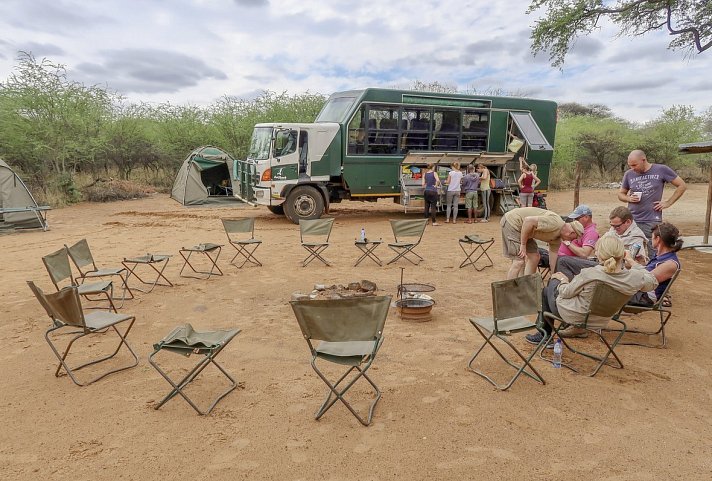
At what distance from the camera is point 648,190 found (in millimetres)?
A: 5348

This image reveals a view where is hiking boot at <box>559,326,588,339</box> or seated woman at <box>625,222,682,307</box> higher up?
seated woman at <box>625,222,682,307</box>

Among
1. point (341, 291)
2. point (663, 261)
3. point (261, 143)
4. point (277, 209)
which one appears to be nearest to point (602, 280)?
point (663, 261)

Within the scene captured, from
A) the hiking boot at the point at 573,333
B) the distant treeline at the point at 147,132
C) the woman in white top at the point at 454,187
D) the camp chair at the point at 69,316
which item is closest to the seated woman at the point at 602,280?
the hiking boot at the point at 573,333

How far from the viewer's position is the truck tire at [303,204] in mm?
11133

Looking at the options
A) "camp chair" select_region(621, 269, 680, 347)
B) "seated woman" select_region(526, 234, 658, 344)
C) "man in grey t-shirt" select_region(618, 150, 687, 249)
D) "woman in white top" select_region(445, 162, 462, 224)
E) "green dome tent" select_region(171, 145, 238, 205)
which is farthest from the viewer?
"green dome tent" select_region(171, 145, 238, 205)

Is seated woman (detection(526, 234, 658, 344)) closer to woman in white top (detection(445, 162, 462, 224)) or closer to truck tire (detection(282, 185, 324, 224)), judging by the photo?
woman in white top (detection(445, 162, 462, 224))

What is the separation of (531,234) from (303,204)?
7192mm

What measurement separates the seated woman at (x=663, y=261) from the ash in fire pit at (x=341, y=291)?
2670 mm

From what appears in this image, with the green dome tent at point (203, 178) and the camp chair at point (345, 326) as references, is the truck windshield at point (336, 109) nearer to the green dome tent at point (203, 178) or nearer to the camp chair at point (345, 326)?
the green dome tent at point (203, 178)

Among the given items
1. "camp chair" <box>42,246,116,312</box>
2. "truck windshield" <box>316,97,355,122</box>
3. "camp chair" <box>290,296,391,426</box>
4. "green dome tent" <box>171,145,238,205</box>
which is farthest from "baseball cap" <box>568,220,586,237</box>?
"green dome tent" <box>171,145,238,205</box>

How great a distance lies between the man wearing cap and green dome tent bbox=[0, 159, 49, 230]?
10.3 meters

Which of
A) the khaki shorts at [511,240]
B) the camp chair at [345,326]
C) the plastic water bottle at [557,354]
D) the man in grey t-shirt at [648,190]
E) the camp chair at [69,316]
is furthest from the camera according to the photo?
the man in grey t-shirt at [648,190]

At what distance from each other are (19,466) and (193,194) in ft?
40.4

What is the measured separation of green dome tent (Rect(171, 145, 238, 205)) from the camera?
14.2 metres
